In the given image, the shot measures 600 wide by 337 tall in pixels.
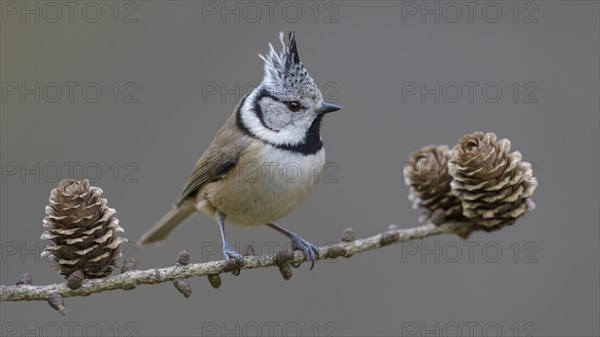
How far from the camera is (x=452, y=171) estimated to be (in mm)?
2967

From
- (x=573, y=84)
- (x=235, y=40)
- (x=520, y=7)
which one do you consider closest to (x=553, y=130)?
(x=573, y=84)

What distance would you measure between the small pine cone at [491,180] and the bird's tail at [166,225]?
7.62ft

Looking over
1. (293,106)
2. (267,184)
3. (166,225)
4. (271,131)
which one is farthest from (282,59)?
(166,225)

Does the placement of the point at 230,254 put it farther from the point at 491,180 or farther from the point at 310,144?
the point at 491,180

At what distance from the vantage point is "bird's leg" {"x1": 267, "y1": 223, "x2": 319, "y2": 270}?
3.48 metres

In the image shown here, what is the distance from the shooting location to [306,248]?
3.74 meters

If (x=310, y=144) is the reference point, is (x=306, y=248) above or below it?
below

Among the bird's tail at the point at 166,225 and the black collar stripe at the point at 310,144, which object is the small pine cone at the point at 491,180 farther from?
the bird's tail at the point at 166,225

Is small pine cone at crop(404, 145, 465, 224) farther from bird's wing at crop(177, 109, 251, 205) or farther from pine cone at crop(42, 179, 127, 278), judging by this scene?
pine cone at crop(42, 179, 127, 278)

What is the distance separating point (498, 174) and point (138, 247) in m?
2.84

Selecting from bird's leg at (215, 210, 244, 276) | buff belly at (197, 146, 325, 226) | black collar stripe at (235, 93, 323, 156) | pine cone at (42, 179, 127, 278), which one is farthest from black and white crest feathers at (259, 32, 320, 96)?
pine cone at (42, 179, 127, 278)

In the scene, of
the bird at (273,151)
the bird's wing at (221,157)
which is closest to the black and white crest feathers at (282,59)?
the bird at (273,151)

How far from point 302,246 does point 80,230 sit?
1.56 meters

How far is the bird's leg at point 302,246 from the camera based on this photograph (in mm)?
3481
